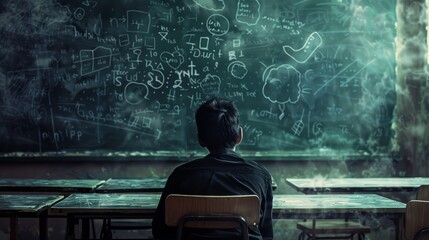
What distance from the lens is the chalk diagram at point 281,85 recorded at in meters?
5.57

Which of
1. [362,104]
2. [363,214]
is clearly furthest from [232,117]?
[362,104]

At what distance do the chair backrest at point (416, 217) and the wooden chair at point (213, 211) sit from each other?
0.69m

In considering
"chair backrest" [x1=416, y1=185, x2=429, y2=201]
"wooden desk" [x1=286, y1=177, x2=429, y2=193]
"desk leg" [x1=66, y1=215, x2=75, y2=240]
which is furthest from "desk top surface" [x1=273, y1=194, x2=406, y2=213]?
"desk leg" [x1=66, y1=215, x2=75, y2=240]

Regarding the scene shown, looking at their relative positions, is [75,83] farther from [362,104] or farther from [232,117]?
[232,117]

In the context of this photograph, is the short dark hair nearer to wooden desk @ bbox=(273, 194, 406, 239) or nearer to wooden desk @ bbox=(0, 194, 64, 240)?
wooden desk @ bbox=(273, 194, 406, 239)

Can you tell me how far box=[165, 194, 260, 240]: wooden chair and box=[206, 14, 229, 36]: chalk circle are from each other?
3.21 metres

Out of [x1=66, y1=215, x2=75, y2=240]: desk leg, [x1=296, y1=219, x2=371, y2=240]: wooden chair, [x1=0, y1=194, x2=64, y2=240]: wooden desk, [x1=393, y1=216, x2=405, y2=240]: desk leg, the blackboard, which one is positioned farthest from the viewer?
the blackboard

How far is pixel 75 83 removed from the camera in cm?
546

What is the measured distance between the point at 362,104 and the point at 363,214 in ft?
8.34

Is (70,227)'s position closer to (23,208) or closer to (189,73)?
(23,208)

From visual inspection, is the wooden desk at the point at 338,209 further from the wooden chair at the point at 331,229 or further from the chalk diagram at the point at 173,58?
the chalk diagram at the point at 173,58

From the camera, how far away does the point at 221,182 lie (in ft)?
8.57

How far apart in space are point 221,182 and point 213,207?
0.14 metres

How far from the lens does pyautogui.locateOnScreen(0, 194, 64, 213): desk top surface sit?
306 centimetres
